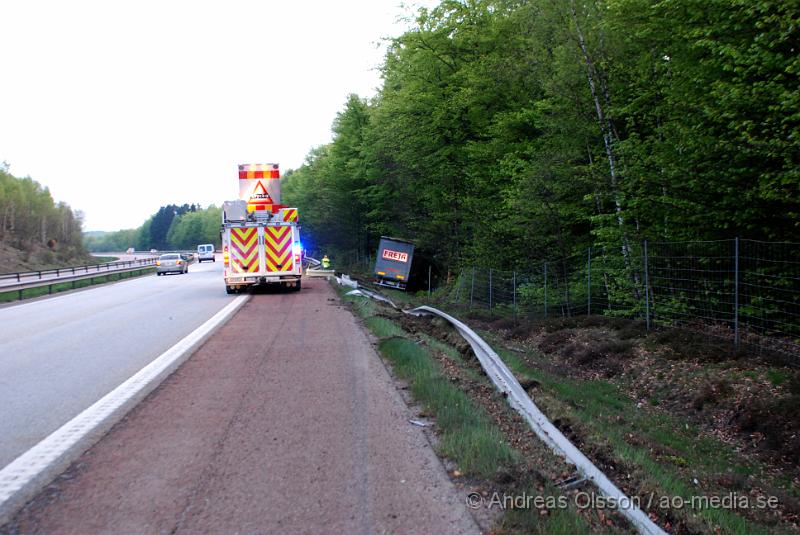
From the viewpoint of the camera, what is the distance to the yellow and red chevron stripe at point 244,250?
20078 millimetres

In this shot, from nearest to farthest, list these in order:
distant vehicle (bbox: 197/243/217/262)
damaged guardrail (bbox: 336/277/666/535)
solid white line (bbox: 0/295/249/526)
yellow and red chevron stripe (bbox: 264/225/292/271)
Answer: damaged guardrail (bbox: 336/277/666/535), solid white line (bbox: 0/295/249/526), yellow and red chevron stripe (bbox: 264/225/292/271), distant vehicle (bbox: 197/243/217/262)

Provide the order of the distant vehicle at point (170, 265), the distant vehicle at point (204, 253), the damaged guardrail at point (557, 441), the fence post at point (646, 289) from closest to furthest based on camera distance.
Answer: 1. the damaged guardrail at point (557, 441)
2. the fence post at point (646, 289)
3. the distant vehicle at point (170, 265)
4. the distant vehicle at point (204, 253)

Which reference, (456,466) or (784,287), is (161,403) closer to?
(456,466)

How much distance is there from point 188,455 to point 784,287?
324 inches

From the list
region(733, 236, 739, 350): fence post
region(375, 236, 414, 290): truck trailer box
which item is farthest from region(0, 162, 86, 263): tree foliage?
region(733, 236, 739, 350): fence post

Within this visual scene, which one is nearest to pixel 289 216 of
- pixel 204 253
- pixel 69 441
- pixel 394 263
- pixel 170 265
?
pixel 394 263

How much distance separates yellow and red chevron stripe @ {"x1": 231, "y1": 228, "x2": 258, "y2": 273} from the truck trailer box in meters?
12.9

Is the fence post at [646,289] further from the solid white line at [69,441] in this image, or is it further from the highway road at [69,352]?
the highway road at [69,352]

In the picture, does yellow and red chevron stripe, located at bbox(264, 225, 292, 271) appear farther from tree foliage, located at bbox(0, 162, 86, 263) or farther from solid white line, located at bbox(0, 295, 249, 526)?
tree foliage, located at bbox(0, 162, 86, 263)

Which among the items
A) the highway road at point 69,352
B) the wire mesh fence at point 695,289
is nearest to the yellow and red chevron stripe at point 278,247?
the highway road at point 69,352

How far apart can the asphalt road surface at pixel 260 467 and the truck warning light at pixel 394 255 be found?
2462 cm

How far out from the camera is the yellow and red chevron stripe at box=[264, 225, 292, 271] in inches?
798

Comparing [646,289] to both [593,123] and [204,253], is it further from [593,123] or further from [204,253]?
[204,253]

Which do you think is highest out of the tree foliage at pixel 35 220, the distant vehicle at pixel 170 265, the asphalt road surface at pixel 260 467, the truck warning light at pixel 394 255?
the tree foliage at pixel 35 220
